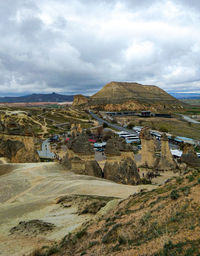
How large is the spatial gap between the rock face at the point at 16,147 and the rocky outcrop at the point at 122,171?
10450 mm

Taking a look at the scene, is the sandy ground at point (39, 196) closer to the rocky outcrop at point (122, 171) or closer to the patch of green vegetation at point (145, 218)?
the rocky outcrop at point (122, 171)

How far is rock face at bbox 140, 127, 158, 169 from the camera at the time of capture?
26312 millimetres

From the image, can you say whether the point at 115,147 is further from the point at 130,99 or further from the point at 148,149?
the point at 130,99

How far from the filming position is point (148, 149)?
2714cm

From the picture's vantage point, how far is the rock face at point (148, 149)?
26312 mm

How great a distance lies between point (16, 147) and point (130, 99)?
386ft

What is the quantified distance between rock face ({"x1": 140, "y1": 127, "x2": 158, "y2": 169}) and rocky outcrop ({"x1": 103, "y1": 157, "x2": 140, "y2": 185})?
9499 mm

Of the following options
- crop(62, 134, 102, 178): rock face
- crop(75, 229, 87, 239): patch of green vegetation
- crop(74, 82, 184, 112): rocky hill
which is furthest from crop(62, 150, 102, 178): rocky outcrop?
crop(74, 82, 184, 112): rocky hill

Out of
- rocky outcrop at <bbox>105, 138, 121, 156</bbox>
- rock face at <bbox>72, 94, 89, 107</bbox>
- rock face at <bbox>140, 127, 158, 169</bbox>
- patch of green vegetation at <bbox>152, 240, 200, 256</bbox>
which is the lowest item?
rock face at <bbox>140, 127, 158, 169</bbox>

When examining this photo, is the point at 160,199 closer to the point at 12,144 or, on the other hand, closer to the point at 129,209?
the point at 129,209

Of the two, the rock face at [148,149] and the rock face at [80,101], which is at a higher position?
the rock face at [80,101]

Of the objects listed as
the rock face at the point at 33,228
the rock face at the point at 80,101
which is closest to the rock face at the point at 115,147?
the rock face at the point at 33,228

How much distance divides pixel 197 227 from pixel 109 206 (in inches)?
177

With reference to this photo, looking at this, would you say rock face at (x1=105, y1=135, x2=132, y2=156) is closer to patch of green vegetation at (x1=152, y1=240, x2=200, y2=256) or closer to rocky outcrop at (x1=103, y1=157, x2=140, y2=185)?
rocky outcrop at (x1=103, y1=157, x2=140, y2=185)
